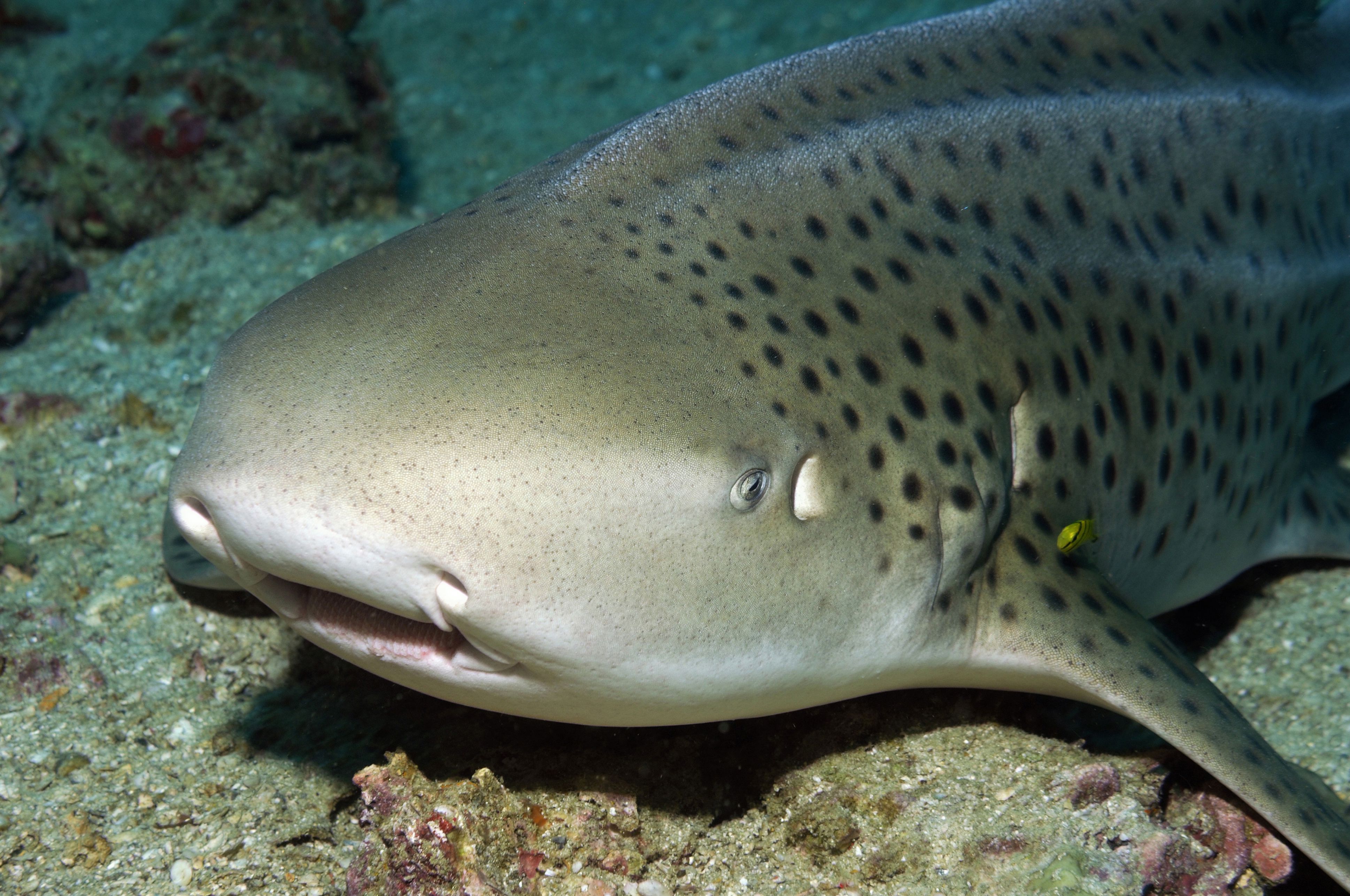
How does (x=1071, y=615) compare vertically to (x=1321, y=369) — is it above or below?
above

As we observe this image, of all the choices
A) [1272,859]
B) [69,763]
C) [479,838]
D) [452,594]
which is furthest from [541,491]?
[1272,859]

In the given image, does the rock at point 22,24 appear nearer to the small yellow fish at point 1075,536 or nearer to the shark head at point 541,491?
the shark head at point 541,491

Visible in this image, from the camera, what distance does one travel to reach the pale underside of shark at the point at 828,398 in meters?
1.77

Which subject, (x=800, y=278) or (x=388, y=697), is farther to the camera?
(x=388, y=697)

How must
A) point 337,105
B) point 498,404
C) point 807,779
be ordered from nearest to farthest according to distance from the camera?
point 498,404 < point 807,779 < point 337,105

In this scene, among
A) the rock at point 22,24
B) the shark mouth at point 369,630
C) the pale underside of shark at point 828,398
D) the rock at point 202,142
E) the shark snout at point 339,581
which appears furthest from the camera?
the rock at point 22,24

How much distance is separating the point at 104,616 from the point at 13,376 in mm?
1806

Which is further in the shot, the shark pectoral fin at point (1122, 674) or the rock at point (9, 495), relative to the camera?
the rock at point (9, 495)

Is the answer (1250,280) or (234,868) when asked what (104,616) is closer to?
(234,868)

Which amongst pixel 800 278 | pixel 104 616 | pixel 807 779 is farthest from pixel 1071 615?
pixel 104 616

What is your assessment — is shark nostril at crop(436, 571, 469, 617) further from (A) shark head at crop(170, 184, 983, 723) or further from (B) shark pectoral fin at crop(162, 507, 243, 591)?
(B) shark pectoral fin at crop(162, 507, 243, 591)

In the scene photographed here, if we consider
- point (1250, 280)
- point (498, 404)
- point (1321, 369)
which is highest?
point (498, 404)

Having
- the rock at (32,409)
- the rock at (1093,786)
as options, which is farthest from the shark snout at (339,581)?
the rock at (32,409)

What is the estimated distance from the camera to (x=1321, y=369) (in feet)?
13.5
